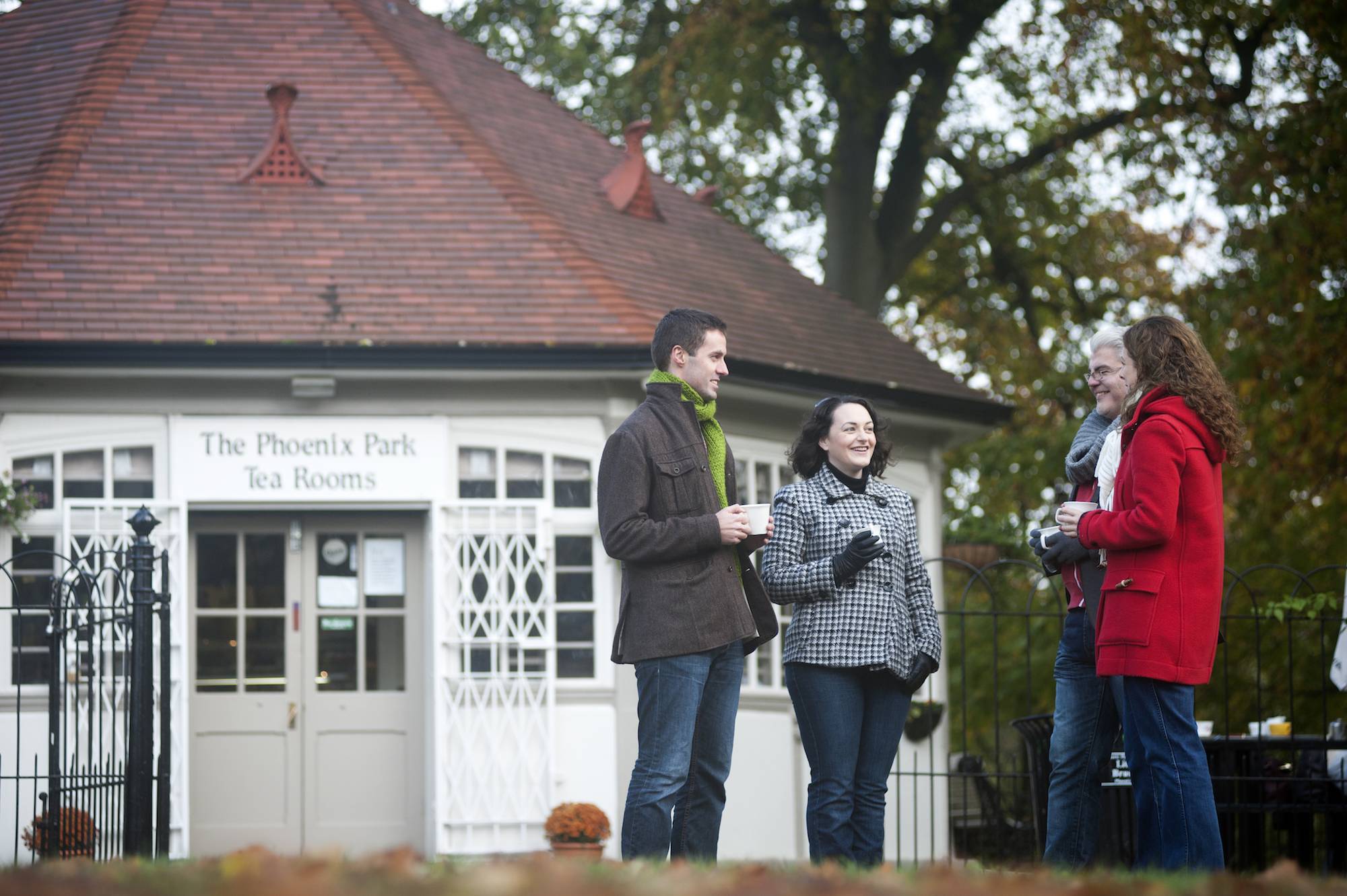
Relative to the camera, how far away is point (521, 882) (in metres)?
2.84

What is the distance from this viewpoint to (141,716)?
269 inches

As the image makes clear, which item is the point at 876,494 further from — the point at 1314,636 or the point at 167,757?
the point at 1314,636

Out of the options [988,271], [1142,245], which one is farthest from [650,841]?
[1142,245]

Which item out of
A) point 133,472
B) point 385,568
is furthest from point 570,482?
point 133,472

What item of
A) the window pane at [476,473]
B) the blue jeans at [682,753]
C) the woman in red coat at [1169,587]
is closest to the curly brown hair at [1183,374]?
the woman in red coat at [1169,587]

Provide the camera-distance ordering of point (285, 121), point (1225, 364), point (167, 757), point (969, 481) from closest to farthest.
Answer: point (167, 757)
point (285, 121)
point (1225, 364)
point (969, 481)

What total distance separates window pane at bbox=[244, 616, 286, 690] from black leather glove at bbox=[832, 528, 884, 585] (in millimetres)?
5798

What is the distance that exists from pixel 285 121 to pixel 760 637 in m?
7.05

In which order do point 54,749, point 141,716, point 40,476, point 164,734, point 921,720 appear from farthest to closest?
point 921,720
point 40,476
point 164,734
point 54,749
point 141,716

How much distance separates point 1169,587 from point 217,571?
22.8ft

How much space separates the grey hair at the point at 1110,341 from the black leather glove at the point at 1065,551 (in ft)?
2.23

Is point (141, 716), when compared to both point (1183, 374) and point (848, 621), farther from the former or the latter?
point (1183, 374)

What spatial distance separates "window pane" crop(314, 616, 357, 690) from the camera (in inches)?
413

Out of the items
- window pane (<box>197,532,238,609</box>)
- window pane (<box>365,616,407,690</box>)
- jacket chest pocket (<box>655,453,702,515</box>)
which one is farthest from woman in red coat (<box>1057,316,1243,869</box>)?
window pane (<box>197,532,238,609</box>)
